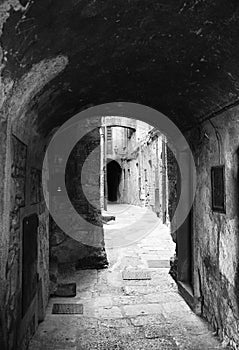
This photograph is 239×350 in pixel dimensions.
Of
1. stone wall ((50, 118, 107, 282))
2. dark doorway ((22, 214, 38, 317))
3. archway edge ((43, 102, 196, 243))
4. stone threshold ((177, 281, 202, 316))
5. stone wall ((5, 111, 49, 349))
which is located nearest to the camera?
stone wall ((5, 111, 49, 349))

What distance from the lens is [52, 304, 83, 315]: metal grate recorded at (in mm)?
4000

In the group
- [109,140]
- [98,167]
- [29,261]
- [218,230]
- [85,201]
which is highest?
[109,140]

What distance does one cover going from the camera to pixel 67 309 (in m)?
4.10

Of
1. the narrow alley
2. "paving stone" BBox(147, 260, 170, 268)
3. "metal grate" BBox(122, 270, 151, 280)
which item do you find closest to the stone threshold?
the narrow alley

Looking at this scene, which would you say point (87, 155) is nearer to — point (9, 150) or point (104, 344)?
point (104, 344)

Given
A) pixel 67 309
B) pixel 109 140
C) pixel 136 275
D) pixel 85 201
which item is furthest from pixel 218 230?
pixel 109 140

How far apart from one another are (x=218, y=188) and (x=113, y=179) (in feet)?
76.4

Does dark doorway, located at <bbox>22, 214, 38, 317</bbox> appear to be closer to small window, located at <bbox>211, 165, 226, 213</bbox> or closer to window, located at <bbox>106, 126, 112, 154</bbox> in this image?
small window, located at <bbox>211, 165, 226, 213</bbox>

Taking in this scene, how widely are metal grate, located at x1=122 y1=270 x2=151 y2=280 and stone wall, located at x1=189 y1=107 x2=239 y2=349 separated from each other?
57.5 inches

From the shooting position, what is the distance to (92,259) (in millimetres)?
5781

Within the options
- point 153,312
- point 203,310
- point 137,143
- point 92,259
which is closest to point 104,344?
point 153,312

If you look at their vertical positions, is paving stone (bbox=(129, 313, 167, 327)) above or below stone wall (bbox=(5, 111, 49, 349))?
below

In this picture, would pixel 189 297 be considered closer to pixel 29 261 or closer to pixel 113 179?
pixel 29 261

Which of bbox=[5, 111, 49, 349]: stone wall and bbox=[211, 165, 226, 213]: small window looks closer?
bbox=[5, 111, 49, 349]: stone wall
